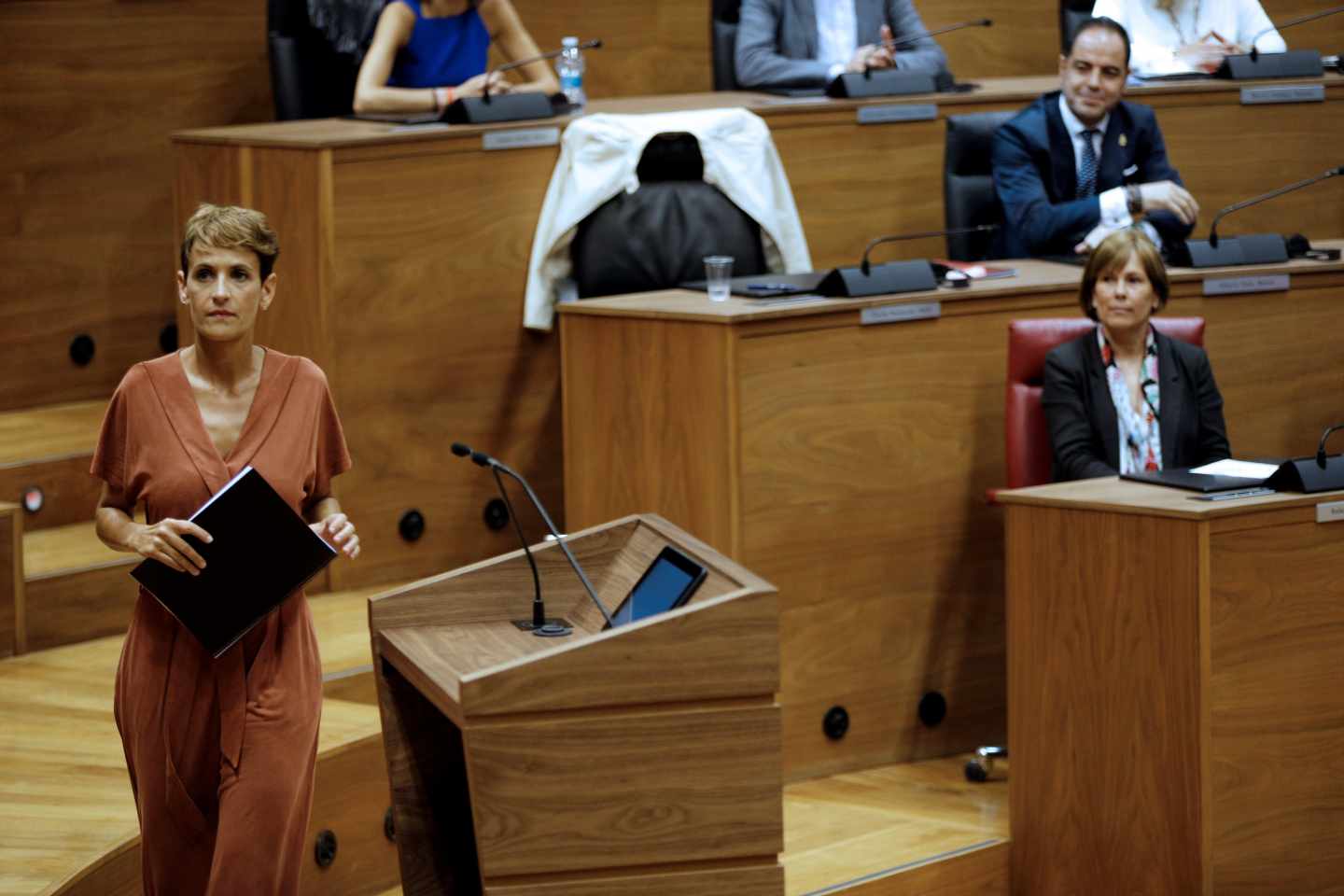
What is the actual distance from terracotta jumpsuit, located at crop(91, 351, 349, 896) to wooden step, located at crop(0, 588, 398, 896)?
13.4 inches

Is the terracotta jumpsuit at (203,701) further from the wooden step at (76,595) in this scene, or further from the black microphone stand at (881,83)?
the black microphone stand at (881,83)

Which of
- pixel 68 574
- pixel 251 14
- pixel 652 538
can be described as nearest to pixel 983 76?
pixel 251 14

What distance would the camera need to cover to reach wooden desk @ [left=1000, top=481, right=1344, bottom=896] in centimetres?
268

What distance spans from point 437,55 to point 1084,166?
124 centimetres

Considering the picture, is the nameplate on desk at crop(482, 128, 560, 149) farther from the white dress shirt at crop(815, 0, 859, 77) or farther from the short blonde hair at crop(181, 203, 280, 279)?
the short blonde hair at crop(181, 203, 280, 279)

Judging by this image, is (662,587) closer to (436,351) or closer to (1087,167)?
(436,351)

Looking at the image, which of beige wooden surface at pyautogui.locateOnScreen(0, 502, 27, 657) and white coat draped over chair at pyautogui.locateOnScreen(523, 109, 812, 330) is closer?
beige wooden surface at pyautogui.locateOnScreen(0, 502, 27, 657)

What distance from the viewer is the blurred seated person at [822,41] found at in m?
4.11

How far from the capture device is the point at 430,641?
2059 millimetres

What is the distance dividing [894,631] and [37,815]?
4.50 ft

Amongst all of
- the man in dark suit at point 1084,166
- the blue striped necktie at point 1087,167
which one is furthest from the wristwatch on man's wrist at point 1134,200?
the blue striped necktie at point 1087,167

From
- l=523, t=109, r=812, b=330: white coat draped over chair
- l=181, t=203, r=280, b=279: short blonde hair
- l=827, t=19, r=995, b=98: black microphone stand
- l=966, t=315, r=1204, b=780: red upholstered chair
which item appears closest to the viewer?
l=181, t=203, r=280, b=279: short blonde hair

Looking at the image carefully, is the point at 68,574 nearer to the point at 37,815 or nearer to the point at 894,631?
the point at 37,815

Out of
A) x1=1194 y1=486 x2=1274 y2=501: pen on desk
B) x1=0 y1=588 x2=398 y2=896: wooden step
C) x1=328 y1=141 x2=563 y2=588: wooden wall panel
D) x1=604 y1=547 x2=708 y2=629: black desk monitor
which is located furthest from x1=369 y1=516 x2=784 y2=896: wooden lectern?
x1=328 y1=141 x2=563 y2=588: wooden wall panel
